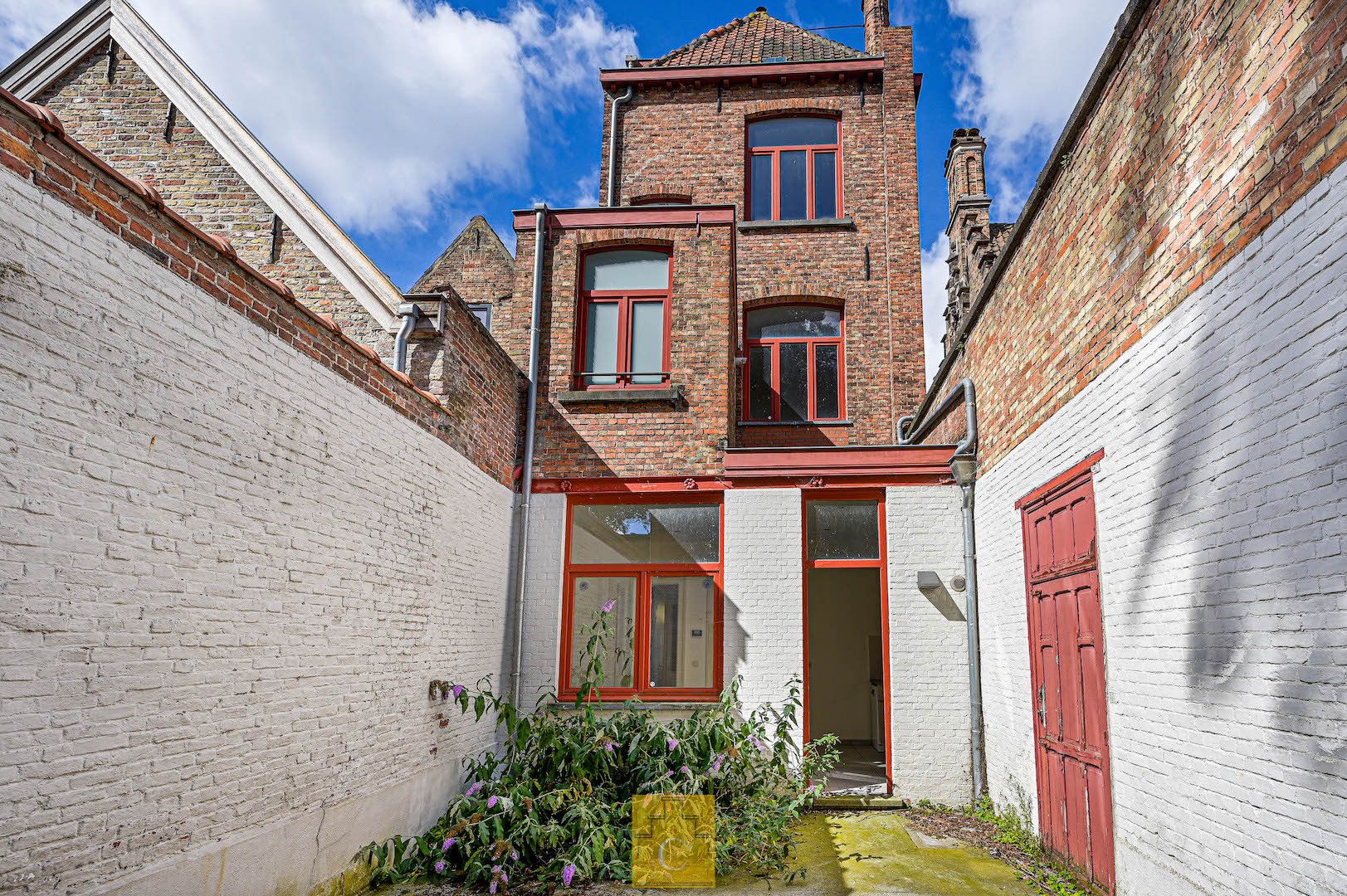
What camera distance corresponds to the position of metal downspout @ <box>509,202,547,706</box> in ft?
27.6

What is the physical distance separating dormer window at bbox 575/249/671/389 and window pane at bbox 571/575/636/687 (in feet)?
7.12

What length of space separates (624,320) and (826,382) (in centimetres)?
334

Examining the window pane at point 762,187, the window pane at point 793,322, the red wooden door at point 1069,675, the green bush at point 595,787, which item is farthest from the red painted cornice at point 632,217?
the red wooden door at point 1069,675

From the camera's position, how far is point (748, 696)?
8.22m

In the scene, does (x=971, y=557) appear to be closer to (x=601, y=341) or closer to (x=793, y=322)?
(x=601, y=341)

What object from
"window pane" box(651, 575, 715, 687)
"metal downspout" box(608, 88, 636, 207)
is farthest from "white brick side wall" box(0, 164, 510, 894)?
"metal downspout" box(608, 88, 636, 207)

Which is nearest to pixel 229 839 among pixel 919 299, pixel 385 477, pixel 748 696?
pixel 385 477

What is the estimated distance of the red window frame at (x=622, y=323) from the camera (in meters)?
9.22

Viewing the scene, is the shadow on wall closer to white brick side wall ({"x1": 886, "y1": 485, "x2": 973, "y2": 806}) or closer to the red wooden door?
the red wooden door

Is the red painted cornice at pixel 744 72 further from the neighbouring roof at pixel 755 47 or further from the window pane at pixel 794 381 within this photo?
the window pane at pixel 794 381

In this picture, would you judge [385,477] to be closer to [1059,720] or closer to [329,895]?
[329,895]

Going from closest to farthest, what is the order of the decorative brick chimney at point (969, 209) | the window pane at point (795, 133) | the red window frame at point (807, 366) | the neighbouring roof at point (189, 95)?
1. the neighbouring roof at point (189, 95)
2. the decorative brick chimney at point (969, 209)
3. the red window frame at point (807, 366)
4. the window pane at point (795, 133)

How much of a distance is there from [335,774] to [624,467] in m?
4.33

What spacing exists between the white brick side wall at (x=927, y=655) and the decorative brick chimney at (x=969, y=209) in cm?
344
